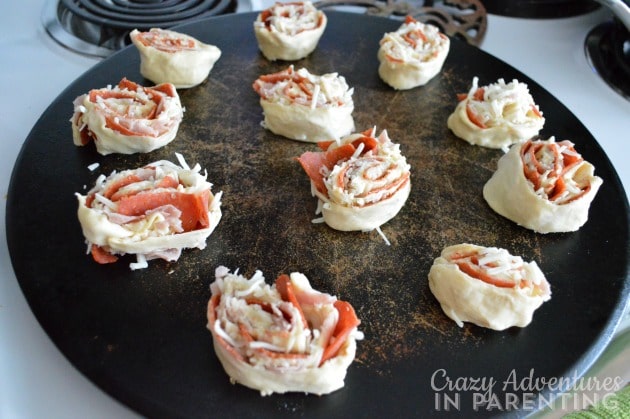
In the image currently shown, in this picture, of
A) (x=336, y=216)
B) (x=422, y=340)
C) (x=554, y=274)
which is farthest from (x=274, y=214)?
(x=554, y=274)

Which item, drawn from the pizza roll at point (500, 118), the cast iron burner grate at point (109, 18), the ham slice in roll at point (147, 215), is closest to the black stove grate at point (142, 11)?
the cast iron burner grate at point (109, 18)

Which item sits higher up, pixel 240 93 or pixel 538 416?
pixel 240 93

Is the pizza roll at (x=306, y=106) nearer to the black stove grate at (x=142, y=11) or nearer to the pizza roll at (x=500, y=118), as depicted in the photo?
the pizza roll at (x=500, y=118)

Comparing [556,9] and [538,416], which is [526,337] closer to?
[538,416]

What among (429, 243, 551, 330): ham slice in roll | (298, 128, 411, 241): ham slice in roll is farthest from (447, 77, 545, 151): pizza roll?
(429, 243, 551, 330): ham slice in roll

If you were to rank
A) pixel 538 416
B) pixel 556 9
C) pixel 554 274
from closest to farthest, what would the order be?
pixel 538 416 < pixel 554 274 < pixel 556 9

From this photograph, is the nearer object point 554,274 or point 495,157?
point 554,274

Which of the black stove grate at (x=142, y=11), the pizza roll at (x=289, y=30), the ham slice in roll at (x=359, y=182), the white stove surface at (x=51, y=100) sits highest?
the pizza roll at (x=289, y=30)
